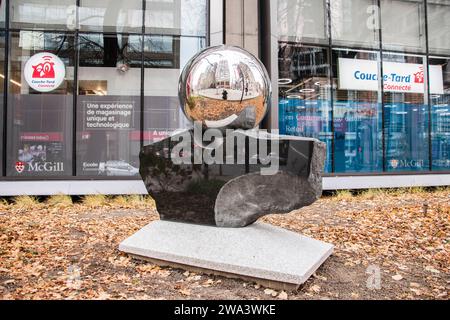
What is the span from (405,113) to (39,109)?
11640mm

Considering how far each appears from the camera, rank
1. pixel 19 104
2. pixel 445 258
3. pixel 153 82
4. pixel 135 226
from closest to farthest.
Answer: pixel 445 258
pixel 135 226
pixel 19 104
pixel 153 82

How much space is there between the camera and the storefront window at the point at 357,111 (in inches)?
477

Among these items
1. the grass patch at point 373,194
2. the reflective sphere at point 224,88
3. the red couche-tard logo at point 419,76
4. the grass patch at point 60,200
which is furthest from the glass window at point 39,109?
the red couche-tard logo at point 419,76

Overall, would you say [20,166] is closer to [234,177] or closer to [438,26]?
[234,177]

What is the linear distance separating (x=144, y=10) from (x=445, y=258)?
10.00 meters

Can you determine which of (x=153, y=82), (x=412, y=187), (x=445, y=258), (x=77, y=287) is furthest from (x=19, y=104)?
(x=412, y=187)

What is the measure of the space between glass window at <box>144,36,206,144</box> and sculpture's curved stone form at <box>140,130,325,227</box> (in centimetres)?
601

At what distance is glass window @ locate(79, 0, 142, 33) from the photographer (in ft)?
35.6

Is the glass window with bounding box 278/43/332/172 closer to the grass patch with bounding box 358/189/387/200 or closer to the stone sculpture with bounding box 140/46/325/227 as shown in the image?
the grass patch with bounding box 358/189/387/200

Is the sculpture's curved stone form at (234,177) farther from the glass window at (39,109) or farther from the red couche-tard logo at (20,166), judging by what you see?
the red couche-tard logo at (20,166)

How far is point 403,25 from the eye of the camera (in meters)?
12.9

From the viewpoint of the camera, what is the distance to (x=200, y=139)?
4.81 meters

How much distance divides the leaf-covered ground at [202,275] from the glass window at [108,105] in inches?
98.5
